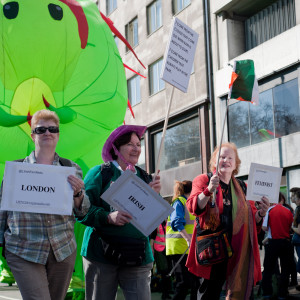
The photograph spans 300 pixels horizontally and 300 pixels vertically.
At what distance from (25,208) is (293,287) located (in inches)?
302

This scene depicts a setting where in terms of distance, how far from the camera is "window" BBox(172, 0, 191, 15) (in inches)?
816

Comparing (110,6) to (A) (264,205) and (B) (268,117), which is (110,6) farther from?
(A) (264,205)

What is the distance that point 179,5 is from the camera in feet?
69.4

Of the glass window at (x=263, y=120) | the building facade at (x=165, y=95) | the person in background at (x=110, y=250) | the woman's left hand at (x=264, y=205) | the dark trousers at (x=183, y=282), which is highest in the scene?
the building facade at (x=165, y=95)

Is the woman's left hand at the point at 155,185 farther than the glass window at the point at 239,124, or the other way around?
the glass window at the point at 239,124

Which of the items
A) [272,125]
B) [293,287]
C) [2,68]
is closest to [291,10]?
[272,125]

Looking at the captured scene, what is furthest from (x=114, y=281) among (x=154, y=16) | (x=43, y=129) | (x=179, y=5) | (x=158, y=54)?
(x=154, y=16)

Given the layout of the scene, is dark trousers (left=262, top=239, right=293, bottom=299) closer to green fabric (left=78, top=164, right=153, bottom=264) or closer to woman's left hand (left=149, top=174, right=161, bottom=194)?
green fabric (left=78, top=164, right=153, bottom=264)

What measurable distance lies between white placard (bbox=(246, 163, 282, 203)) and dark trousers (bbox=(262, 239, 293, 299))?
12.4ft

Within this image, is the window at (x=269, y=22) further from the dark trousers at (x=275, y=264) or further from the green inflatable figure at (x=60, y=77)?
the green inflatable figure at (x=60, y=77)

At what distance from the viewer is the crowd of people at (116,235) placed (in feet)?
12.3

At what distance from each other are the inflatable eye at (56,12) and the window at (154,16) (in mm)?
16463

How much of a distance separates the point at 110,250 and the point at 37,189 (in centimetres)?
67

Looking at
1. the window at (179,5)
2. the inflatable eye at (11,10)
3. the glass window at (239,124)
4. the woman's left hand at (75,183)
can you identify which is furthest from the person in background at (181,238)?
the window at (179,5)
